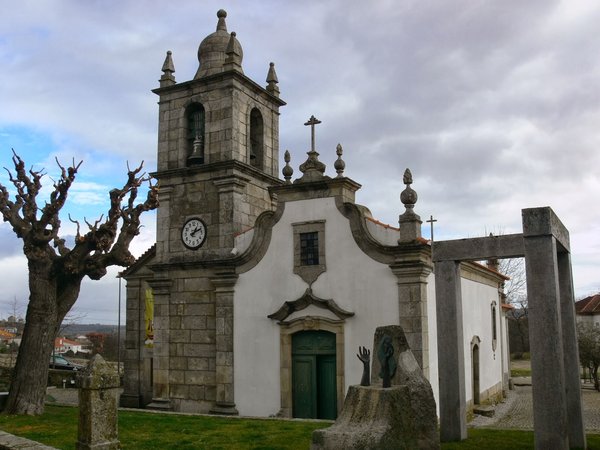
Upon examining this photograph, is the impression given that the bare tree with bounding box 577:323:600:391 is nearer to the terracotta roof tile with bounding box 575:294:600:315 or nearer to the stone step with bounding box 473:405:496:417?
the stone step with bounding box 473:405:496:417

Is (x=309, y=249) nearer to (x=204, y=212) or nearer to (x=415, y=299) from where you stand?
(x=415, y=299)

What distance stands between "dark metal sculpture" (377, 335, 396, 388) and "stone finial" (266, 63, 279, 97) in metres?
12.4

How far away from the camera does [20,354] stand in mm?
14711

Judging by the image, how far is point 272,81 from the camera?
20.0 metres

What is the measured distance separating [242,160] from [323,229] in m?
3.51

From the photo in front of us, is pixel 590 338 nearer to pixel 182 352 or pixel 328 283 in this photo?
pixel 328 283

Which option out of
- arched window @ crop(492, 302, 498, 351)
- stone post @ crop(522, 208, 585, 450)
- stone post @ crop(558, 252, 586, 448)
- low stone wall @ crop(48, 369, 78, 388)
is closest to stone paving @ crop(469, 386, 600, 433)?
arched window @ crop(492, 302, 498, 351)

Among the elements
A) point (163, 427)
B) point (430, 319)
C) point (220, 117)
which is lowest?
point (163, 427)

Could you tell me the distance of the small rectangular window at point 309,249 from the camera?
634 inches

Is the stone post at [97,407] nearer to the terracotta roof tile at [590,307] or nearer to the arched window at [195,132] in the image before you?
the arched window at [195,132]

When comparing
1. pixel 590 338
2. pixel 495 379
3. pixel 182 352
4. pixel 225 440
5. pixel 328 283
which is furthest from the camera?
pixel 590 338

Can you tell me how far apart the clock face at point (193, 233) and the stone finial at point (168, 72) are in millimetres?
4458

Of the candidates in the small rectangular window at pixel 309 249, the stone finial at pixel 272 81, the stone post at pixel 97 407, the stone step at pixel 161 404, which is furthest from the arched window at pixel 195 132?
the stone post at pixel 97 407

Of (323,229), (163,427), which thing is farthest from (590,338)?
(163,427)
